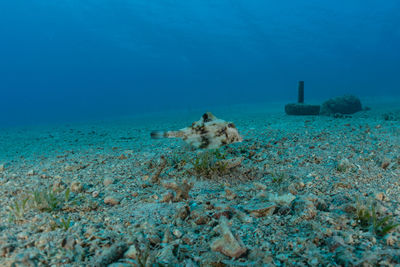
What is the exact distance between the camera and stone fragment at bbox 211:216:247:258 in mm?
2062

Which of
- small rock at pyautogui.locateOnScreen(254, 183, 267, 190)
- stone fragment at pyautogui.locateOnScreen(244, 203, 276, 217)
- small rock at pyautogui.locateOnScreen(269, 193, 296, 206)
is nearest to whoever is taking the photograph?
stone fragment at pyautogui.locateOnScreen(244, 203, 276, 217)

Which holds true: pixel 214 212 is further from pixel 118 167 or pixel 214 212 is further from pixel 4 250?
pixel 118 167

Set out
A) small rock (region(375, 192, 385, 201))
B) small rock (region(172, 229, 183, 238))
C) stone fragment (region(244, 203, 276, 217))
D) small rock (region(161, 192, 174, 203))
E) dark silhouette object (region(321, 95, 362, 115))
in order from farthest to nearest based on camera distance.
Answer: dark silhouette object (region(321, 95, 362, 115)), small rock (region(161, 192, 174, 203)), small rock (region(375, 192, 385, 201)), stone fragment (region(244, 203, 276, 217)), small rock (region(172, 229, 183, 238))

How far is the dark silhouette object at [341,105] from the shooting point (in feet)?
50.9

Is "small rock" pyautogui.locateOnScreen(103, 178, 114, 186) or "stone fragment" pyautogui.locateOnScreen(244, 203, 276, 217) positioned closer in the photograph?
"stone fragment" pyautogui.locateOnScreen(244, 203, 276, 217)

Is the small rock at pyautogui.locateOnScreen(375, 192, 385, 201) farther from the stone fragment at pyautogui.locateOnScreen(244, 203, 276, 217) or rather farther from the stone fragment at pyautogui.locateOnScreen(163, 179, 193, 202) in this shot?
the stone fragment at pyautogui.locateOnScreen(163, 179, 193, 202)

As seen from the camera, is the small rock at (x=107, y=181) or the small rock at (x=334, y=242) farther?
the small rock at (x=107, y=181)

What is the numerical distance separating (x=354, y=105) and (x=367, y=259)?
17.1m

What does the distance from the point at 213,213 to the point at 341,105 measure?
15.9 m

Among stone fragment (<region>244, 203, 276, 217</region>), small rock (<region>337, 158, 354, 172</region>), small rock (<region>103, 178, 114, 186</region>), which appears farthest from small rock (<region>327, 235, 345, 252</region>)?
small rock (<region>103, 178, 114, 186</region>)

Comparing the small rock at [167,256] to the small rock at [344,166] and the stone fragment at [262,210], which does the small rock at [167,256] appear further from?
the small rock at [344,166]

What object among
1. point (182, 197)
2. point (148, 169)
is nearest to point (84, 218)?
point (182, 197)

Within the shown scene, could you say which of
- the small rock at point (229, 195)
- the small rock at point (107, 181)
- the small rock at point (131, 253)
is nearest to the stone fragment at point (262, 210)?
the small rock at point (229, 195)

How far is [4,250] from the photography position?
6.93ft
